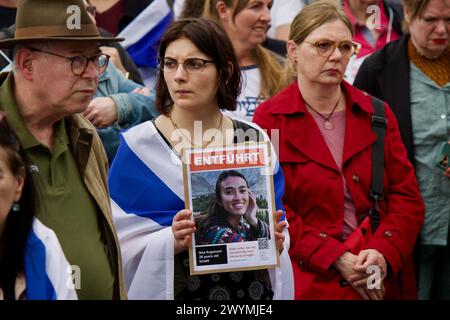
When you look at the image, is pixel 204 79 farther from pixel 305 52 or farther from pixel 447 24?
pixel 447 24

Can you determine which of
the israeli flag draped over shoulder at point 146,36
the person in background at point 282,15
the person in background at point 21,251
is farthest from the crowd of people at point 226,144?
the person in background at point 282,15

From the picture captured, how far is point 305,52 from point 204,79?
3.40 ft

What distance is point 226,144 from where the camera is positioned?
16.0ft

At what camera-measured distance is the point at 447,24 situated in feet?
20.9

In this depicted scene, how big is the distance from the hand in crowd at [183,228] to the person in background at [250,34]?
2326 millimetres

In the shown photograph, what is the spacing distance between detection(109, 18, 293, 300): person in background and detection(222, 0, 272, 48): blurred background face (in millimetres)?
1762

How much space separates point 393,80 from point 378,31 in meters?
1.00

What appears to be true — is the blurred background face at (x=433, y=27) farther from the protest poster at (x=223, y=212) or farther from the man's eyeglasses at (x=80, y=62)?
the man's eyeglasses at (x=80, y=62)

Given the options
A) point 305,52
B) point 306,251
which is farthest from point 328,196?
point 305,52

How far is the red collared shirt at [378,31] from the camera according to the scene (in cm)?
725

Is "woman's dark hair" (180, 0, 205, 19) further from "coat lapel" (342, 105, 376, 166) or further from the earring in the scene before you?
the earring

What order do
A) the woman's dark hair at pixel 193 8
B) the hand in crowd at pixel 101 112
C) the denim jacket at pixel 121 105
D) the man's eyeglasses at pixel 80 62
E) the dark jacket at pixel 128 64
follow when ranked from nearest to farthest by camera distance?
1. the man's eyeglasses at pixel 80 62
2. the hand in crowd at pixel 101 112
3. the denim jacket at pixel 121 105
4. the dark jacket at pixel 128 64
5. the woman's dark hair at pixel 193 8

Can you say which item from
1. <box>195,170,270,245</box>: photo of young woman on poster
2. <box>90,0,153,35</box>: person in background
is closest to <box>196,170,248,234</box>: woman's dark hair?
<box>195,170,270,245</box>: photo of young woman on poster

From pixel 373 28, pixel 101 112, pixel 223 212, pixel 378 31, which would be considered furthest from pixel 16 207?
pixel 378 31
